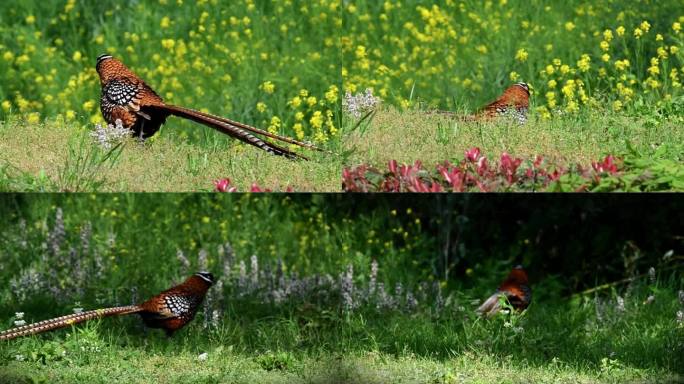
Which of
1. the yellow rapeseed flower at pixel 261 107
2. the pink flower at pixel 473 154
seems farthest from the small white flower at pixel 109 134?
the pink flower at pixel 473 154

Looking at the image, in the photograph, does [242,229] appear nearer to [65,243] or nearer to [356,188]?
[65,243]

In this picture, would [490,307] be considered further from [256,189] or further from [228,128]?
[228,128]

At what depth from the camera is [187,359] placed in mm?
8461

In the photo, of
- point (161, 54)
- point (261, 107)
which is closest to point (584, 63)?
point (261, 107)

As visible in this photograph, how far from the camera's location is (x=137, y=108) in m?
8.30

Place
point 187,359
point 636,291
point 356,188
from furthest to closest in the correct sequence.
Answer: point 636,291 < point 187,359 < point 356,188

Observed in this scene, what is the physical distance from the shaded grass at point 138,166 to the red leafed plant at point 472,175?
40 centimetres

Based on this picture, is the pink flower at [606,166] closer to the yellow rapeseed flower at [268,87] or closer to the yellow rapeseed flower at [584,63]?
the yellow rapeseed flower at [584,63]

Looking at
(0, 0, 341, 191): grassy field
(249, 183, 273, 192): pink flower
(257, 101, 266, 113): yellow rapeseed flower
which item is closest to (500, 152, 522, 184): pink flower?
(0, 0, 341, 191): grassy field

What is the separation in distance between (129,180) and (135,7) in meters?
1.18

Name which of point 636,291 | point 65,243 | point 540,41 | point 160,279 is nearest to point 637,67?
point 540,41

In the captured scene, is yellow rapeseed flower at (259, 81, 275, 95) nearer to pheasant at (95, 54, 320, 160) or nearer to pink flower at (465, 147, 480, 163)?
pheasant at (95, 54, 320, 160)

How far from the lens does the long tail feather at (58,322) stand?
8531 mm

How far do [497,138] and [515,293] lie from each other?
1.76 metres
